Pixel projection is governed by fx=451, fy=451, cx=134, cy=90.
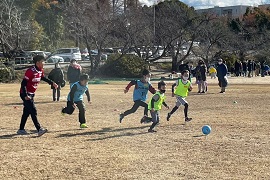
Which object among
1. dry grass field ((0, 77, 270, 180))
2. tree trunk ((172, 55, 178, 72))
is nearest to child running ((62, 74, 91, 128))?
dry grass field ((0, 77, 270, 180))

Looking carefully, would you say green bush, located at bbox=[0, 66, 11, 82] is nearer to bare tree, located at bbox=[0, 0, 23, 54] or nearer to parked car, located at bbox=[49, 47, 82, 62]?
bare tree, located at bbox=[0, 0, 23, 54]

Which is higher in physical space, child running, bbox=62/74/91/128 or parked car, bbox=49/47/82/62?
parked car, bbox=49/47/82/62

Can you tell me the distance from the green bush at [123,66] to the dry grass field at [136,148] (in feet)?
73.1

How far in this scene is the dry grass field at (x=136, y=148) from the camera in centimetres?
653

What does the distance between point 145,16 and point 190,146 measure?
33565mm

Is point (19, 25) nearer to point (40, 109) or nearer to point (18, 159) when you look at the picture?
point (40, 109)

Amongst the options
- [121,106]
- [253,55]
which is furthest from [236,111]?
[253,55]

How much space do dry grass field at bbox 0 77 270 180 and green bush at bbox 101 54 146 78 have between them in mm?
22294

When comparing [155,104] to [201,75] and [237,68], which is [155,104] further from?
[237,68]

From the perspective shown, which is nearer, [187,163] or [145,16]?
[187,163]

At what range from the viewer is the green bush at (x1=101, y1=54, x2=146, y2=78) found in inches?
1391

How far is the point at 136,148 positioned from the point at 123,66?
27.6 metres

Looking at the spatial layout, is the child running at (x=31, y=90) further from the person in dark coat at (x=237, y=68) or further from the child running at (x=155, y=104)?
the person in dark coat at (x=237, y=68)

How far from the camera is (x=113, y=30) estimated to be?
35.7 m
